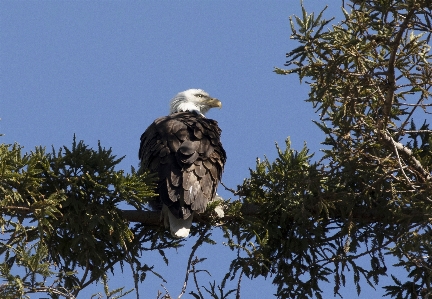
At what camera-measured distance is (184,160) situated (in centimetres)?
778

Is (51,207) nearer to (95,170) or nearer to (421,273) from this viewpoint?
(95,170)

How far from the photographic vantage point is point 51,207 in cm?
656

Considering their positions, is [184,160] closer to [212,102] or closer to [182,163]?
[182,163]

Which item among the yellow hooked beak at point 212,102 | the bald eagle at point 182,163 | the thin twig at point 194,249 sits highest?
the yellow hooked beak at point 212,102

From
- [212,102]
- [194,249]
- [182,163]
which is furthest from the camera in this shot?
[212,102]

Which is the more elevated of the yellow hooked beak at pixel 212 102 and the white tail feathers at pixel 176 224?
the yellow hooked beak at pixel 212 102

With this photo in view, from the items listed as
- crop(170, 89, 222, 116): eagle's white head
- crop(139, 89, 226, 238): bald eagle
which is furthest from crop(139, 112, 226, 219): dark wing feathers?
crop(170, 89, 222, 116): eagle's white head

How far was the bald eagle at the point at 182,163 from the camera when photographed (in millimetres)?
7434

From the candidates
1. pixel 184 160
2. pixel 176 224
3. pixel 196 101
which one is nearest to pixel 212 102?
pixel 196 101

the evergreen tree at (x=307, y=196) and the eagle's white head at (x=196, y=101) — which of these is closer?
the evergreen tree at (x=307, y=196)

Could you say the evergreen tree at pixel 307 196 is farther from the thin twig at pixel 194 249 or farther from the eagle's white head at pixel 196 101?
the eagle's white head at pixel 196 101

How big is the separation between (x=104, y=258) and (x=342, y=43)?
9.00 ft

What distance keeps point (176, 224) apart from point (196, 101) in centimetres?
369

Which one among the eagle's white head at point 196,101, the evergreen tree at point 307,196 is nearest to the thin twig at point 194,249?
the evergreen tree at point 307,196
